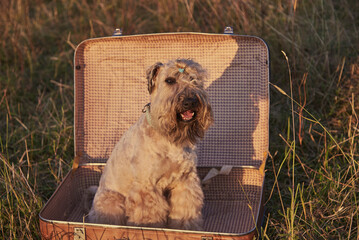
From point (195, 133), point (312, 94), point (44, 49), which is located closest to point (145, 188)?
point (195, 133)

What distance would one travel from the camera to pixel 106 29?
6.44m

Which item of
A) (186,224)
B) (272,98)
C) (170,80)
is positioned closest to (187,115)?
(170,80)

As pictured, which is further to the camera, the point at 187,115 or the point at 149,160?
the point at 149,160

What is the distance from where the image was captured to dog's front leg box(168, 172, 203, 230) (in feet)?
12.5

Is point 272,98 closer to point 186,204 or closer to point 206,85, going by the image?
point 206,85

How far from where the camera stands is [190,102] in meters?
3.36

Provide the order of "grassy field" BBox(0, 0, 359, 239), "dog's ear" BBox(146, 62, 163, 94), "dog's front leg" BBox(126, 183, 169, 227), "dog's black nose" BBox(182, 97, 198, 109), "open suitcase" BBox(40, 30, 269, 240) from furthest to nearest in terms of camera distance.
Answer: "open suitcase" BBox(40, 30, 269, 240) < "grassy field" BBox(0, 0, 359, 239) < "dog's front leg" BBox(126, 183, 169, 227) < "dog's ear" BBox(146, 62, 163, 94) < "dog's black nose" BBox(182, 97, 198, 109)

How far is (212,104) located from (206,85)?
20 centimetres

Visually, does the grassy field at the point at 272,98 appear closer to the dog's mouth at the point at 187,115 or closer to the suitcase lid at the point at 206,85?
the suitcase lid at the point at 206,85

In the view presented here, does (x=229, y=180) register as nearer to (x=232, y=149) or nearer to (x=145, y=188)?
(x=232, y=149)

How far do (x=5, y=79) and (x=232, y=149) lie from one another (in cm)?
333

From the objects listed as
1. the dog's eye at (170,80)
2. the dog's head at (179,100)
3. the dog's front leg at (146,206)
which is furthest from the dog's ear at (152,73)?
the dog's front leg at (146,206)

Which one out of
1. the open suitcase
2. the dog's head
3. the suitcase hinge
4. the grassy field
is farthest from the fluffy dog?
the grassy field

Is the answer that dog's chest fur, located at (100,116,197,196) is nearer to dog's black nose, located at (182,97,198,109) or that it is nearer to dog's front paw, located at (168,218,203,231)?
dog's front paw, located at (168,218,203,231)
